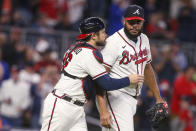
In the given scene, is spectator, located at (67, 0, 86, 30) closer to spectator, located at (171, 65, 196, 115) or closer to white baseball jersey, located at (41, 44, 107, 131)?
spectator, located at (171, 65, 196, 115)

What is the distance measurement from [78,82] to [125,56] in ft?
2.08

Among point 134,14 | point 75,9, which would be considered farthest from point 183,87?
point 134,14

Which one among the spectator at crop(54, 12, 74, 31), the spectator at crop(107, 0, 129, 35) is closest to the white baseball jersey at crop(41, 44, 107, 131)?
the spectator at crop(107, 0, 129, 35)

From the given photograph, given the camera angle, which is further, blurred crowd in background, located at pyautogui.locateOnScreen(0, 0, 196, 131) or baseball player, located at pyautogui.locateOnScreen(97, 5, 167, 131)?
blurred crowd in background, located at pyautogui.locateOnScreen(0, 0, 196, 131)

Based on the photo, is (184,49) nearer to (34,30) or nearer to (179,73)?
(179,73)

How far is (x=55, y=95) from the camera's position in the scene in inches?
221

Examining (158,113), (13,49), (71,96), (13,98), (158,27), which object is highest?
(71,96)

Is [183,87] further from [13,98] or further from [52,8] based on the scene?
[52,8]

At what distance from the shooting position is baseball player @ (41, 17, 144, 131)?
5.42 meters

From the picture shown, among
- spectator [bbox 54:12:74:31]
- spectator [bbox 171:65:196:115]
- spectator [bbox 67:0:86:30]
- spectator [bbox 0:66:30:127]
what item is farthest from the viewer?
spectator [bbox 67:0:86:30]

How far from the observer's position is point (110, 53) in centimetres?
566

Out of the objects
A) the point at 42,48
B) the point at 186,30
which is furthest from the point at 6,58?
the point at 186,30

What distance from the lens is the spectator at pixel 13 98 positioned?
31.6 feet

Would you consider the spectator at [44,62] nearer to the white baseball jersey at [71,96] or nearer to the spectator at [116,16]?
the spectator at [116,16]
